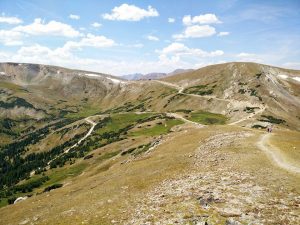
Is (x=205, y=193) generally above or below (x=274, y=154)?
below

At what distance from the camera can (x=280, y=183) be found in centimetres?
3769

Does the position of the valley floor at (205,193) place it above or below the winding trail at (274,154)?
below

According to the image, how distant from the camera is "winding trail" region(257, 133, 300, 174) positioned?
44.8 meters

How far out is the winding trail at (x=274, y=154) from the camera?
4475cm

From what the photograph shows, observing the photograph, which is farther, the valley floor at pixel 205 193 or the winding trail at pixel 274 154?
the winding trail at pixel 274 154

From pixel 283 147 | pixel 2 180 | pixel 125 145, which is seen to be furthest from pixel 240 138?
pixel 2 180

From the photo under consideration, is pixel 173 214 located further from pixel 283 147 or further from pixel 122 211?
pixel 283 147

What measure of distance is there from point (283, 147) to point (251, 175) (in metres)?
21.4

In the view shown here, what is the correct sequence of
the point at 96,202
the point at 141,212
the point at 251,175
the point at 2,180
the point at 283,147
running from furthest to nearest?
1. the point at 2,180
2. the point at 283,147
3. the point at 96,202
4. the point at 251,175
5. the point at 141,212

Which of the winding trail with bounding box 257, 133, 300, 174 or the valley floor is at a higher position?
the winding trail with bounding box 257, 133, 300, 174

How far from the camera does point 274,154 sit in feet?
176

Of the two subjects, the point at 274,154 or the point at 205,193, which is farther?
the point at 274,154

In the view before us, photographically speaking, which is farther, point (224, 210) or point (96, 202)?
point (96, 202)

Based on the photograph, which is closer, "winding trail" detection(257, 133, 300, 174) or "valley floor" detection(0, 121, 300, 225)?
"valley floor" detection(0, 121, 300, 225)
